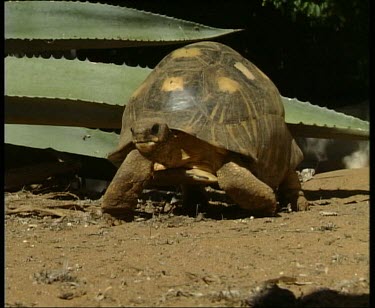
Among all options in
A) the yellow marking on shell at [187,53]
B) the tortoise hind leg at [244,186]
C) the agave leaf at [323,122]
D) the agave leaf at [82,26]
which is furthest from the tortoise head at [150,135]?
the agave leaf at [82,26]

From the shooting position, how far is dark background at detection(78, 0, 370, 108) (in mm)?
10523

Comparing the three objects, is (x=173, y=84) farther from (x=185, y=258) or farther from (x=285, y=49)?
(x=285, y=49)

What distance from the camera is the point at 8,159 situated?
301 inches

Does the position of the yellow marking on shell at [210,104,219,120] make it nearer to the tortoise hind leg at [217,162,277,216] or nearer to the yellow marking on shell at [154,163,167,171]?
the tortoise hind leg at [217,162,277,216]

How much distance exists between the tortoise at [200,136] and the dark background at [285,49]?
15.2 ft

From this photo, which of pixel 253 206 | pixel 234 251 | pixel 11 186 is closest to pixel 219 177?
pixel 253 206

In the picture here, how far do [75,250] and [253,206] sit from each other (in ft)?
4.57

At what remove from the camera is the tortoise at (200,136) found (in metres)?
5.36


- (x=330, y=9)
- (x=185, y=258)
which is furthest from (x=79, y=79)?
(x=330, y=9)

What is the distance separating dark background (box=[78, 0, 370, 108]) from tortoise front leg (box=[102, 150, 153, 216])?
201 inches

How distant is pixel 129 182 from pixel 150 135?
13.4 inches

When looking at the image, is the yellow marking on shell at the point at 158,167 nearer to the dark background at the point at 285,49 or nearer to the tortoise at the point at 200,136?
the tortoise at the point at 200,136

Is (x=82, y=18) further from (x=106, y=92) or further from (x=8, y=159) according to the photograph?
(x=8, y=159)

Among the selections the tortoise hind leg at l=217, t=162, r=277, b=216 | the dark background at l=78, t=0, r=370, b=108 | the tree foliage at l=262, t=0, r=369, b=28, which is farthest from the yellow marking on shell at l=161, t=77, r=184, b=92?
the dark background at l=78, t=0, r=370, b=108
